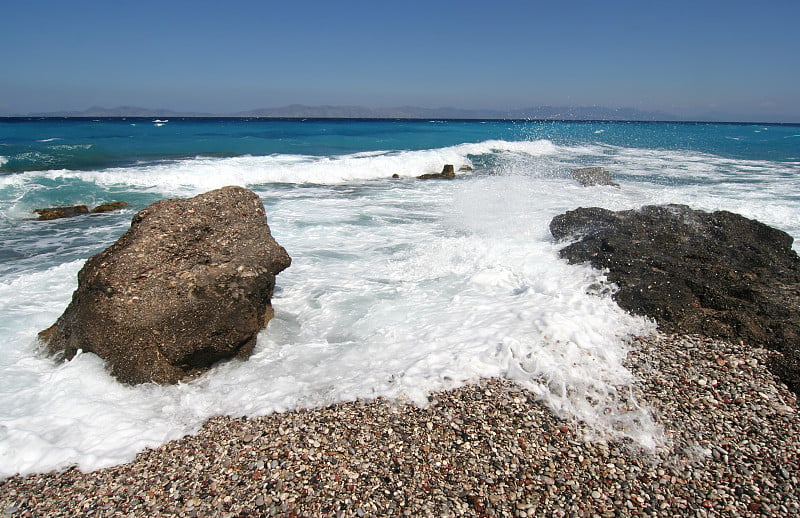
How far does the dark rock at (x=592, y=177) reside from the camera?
17797mm

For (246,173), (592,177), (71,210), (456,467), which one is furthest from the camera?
(246,173)

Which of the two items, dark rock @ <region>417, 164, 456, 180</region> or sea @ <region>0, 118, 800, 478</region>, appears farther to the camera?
dark rock @ <region>417, 164, 456, 180</region>

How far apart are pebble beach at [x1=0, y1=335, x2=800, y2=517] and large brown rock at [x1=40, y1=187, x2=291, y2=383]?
1.21m

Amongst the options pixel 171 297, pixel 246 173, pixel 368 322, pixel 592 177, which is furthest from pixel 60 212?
pixel 592 177

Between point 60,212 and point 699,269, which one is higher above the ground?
point 699,269

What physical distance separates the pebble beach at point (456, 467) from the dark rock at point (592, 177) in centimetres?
1439

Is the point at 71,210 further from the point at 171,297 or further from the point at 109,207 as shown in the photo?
the point at 171,297

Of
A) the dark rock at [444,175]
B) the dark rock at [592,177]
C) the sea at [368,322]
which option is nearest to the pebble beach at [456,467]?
the sea at [368,322]

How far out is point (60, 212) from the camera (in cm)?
1321

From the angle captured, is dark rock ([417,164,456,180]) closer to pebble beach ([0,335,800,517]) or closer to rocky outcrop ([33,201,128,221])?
rocky outcrop ([33,201,128,221])

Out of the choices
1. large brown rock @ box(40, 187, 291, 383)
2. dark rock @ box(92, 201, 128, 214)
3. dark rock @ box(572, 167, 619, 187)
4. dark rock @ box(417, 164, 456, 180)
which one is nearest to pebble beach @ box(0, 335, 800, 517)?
large brown rock @ box(40, 187, 291, 383)

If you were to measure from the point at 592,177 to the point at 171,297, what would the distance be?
1684 cm

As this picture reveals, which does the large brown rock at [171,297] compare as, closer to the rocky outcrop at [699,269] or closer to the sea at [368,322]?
the sea at [368,322]

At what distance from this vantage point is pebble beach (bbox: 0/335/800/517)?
3311 millimetres
